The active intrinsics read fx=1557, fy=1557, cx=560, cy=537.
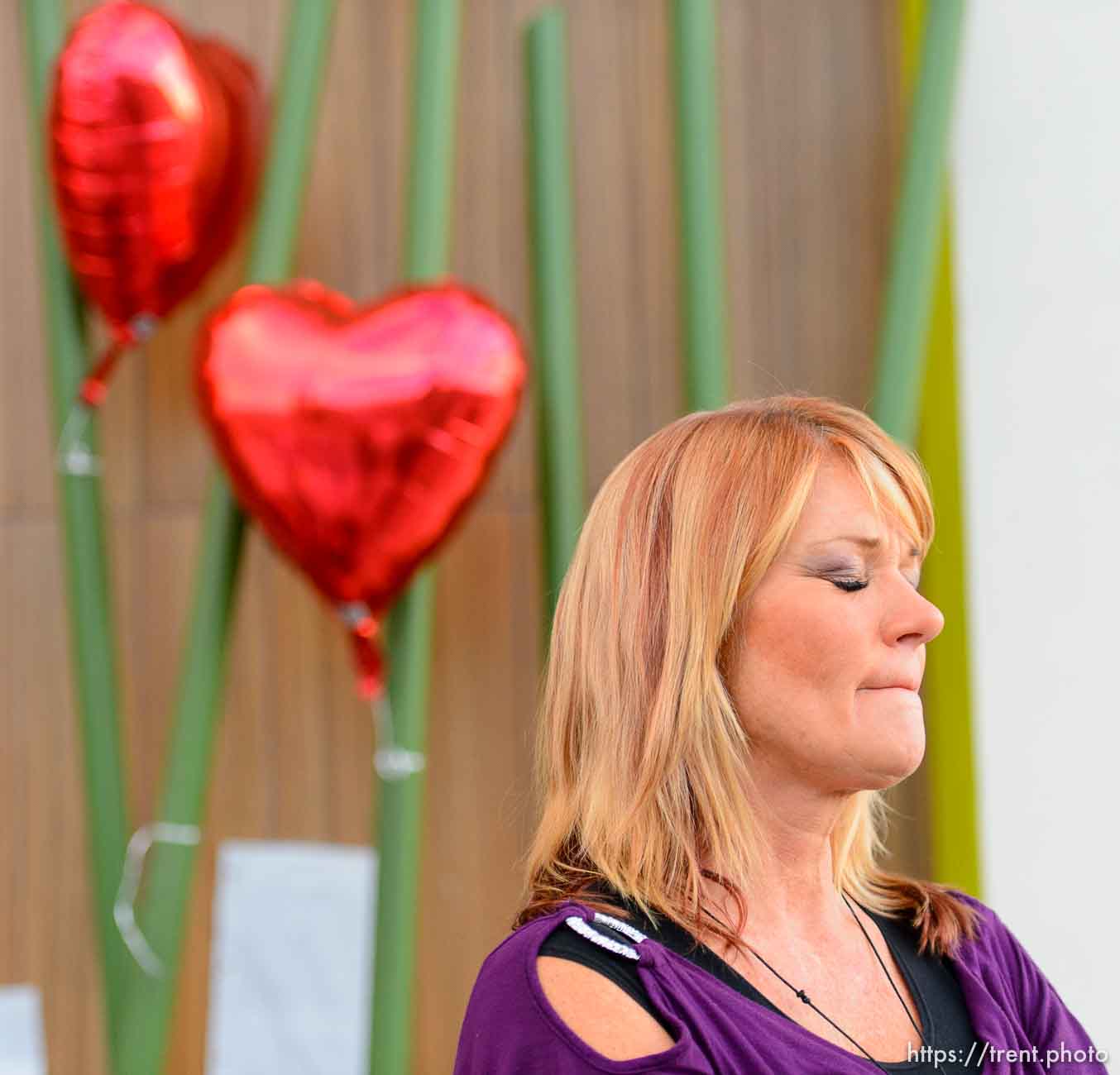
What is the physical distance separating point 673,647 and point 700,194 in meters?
0.74

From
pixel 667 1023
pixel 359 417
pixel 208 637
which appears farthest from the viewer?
pixel 208 637

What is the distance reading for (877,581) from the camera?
82cm

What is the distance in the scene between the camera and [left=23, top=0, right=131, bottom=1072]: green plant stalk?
144 cm

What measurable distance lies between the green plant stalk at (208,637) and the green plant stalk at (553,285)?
21 cm

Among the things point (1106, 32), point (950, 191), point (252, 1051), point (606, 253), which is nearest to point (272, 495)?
point (606, 253)

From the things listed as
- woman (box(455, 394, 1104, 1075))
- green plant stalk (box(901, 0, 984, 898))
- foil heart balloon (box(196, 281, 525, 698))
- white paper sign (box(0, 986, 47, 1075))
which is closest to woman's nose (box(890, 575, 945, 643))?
woman (box(455, 394, 1104, 1075))

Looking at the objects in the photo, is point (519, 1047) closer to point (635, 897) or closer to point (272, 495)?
point (635, 897)

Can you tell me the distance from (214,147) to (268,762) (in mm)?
650

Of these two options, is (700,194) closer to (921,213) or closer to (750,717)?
(921,213)

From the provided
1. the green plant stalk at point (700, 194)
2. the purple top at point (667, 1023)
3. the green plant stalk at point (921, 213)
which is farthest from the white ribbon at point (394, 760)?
the purple top at point (667, 1023)

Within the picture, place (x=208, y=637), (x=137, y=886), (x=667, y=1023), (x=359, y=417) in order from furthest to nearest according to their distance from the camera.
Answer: (x=137, y=886), (x=208, y=637), (x=359, y=417), (x=667, y=1023)

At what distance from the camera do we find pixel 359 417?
130 cm

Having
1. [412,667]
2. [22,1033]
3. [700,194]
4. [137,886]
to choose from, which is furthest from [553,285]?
[22,1033]

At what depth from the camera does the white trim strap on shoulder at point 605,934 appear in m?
0.73
